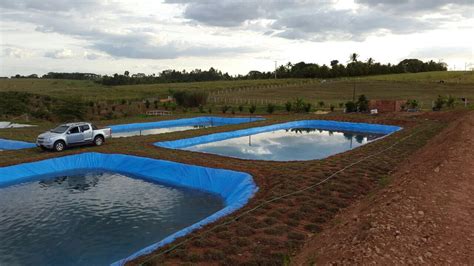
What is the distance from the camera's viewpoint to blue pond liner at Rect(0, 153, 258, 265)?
15047 mm

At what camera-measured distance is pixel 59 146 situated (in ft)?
70.3

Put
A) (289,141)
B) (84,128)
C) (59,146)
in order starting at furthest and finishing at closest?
(289,141) → (84,128) → (59,146)

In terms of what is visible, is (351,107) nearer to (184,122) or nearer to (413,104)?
(413,104)

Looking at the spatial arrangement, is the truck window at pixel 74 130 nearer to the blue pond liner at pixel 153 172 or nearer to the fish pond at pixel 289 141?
the blue pond liner at pixel 153 172

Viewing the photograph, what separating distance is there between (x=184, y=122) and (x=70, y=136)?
18929 mm

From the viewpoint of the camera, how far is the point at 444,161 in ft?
41.9

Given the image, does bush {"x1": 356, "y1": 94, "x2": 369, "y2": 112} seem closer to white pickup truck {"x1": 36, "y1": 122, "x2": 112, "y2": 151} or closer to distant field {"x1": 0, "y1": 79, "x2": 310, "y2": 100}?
white pickup truck {"x1": 36, "y1": 122, "x2": 112, "y2": 151}

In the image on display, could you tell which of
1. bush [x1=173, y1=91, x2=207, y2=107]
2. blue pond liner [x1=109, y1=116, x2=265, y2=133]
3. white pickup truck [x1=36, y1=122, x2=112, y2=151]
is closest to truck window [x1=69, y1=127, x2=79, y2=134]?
white pickup truck [x1=36, y1=122, x2=112, y2=151]

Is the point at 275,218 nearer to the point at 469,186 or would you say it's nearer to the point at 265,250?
the point at 265,250

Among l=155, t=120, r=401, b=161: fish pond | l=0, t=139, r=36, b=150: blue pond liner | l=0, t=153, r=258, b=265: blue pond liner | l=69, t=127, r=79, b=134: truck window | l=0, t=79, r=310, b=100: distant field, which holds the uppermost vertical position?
l=0, t=79, r=310, b=100: distant field

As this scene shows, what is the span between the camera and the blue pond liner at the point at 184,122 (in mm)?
35125

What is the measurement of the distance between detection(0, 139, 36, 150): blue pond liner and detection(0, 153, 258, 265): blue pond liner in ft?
17.1

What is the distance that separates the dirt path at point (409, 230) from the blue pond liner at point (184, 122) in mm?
28032

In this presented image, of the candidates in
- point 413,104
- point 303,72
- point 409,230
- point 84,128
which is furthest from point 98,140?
point 303,72
